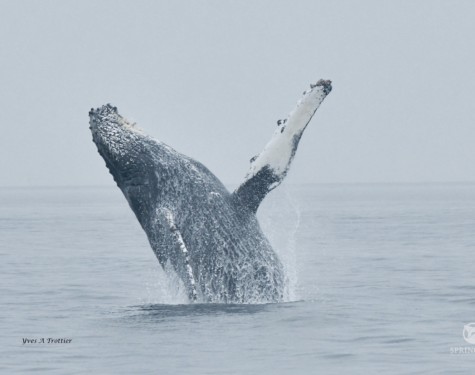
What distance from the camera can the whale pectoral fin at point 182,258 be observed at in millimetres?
14766


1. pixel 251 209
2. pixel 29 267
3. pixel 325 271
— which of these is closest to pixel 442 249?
pixel 325 271

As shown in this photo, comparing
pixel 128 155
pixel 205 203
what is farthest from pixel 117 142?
pixel 205 203

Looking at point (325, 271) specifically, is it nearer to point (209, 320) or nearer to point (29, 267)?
point (29, 267)

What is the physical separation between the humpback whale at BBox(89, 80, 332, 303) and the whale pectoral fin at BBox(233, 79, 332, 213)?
14 mm

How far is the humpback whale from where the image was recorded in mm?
15242

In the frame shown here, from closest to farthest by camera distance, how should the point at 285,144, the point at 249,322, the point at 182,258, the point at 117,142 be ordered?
1. the point at 249,322
2. the point at 182,258
3. the point at 285,144
4. the point at 117,142

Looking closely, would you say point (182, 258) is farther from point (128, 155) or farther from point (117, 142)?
point (117, 142)

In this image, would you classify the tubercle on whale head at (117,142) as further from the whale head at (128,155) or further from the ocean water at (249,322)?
the ocean water at (249,322)

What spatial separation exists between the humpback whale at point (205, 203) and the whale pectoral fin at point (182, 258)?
0.05 ft

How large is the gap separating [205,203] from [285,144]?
4.57ft

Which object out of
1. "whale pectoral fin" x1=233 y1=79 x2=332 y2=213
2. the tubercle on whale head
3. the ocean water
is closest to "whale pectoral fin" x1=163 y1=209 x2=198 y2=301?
the ocean water

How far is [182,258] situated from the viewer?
1491cm

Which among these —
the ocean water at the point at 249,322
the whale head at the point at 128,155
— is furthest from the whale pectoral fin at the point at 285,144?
the whale head at the point at 128,155

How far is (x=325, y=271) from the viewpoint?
22.7 m
